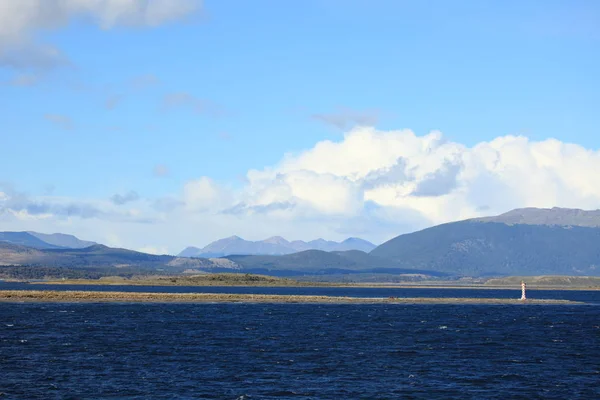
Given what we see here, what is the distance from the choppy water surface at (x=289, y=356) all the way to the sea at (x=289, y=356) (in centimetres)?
15

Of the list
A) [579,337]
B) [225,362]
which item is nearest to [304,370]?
[225,362]

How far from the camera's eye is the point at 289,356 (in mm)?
86125

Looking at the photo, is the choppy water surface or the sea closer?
the sea

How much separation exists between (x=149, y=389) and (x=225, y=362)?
17.6 metres

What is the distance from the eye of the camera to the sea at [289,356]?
6444 cm

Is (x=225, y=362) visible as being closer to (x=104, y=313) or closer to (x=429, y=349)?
(x=429, y=349)

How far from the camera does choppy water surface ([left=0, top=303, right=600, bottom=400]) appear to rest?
64688mm

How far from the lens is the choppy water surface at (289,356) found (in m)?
64.7

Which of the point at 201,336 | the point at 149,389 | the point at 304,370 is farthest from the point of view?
the point at 201,336

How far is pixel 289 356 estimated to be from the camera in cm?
8612

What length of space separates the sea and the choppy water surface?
15 centimetres

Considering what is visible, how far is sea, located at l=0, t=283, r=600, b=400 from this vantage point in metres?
64.4

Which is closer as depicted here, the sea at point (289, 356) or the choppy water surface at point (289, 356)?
the sea at point (289, 356)

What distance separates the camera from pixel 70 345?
299ft
